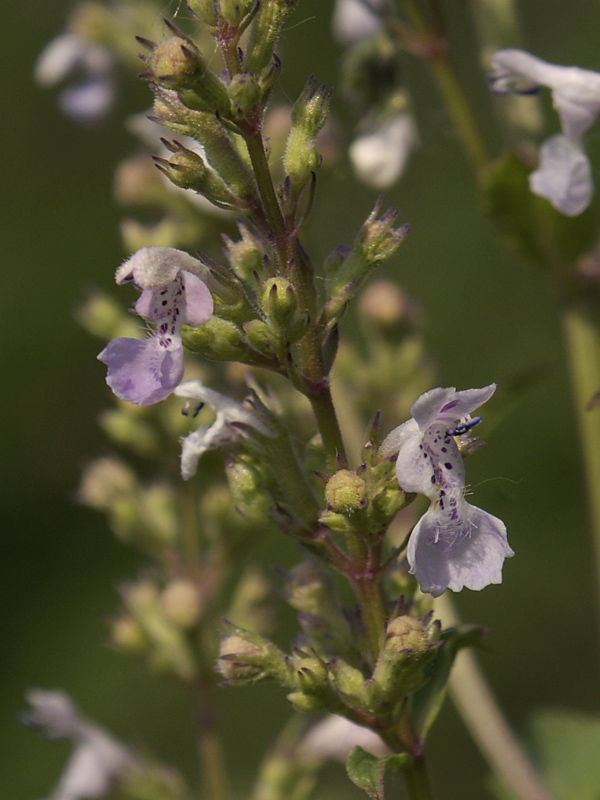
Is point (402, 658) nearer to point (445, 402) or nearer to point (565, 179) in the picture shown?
point (445, 402)

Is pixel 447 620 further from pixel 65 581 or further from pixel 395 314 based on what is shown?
pixel 65 581

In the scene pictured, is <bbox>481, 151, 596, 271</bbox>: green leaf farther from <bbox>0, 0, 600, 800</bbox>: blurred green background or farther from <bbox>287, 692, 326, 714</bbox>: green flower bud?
<bbox>0, 0, 600, 800</bbox>: blurred green background

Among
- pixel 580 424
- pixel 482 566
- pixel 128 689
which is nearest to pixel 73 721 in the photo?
pixel 580 424

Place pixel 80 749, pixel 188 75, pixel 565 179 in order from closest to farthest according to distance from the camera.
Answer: pixel 188 75, pixel 565 179, pixel 80 749

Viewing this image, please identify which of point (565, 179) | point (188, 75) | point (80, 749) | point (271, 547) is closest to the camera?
point (188, 75)

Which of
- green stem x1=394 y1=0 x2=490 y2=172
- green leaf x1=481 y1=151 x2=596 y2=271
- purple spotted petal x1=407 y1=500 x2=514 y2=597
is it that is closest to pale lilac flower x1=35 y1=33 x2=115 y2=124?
green stem x1=394 y1=0 x2=490 y2=172

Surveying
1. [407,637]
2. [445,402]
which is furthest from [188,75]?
[407,637]
